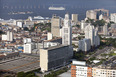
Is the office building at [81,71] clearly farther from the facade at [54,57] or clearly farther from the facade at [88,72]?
the facade at [54,57]

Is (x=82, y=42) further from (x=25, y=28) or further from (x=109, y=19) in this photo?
(x=109, y=19)

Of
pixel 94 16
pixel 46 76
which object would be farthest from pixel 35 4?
pixel 46 76

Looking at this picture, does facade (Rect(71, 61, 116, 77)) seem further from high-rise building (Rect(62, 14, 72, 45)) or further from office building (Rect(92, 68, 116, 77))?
high-rise building (Rect(62, 14, 72, 45))

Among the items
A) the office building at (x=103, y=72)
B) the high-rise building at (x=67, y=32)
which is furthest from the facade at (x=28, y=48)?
the office building at (x=103, y=72)

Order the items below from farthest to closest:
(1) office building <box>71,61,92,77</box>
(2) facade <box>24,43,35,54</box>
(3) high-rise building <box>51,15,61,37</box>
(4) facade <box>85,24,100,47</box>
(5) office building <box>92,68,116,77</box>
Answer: (3) high-rise building <box>51,15,61,37</box> → (4) facade <box>85,24,100,47</box> → (2) facade <box>24,43,35,54</box> → (1) office building <box>71,61,92,77</box> → (5) office building <box>92,68,116,77</box>

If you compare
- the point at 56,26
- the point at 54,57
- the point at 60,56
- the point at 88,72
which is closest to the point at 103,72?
the point at 88,72

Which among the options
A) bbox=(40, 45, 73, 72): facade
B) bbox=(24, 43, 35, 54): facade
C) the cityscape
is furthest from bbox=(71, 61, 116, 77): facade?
bbox=(24, 43, 35, 54): facade
